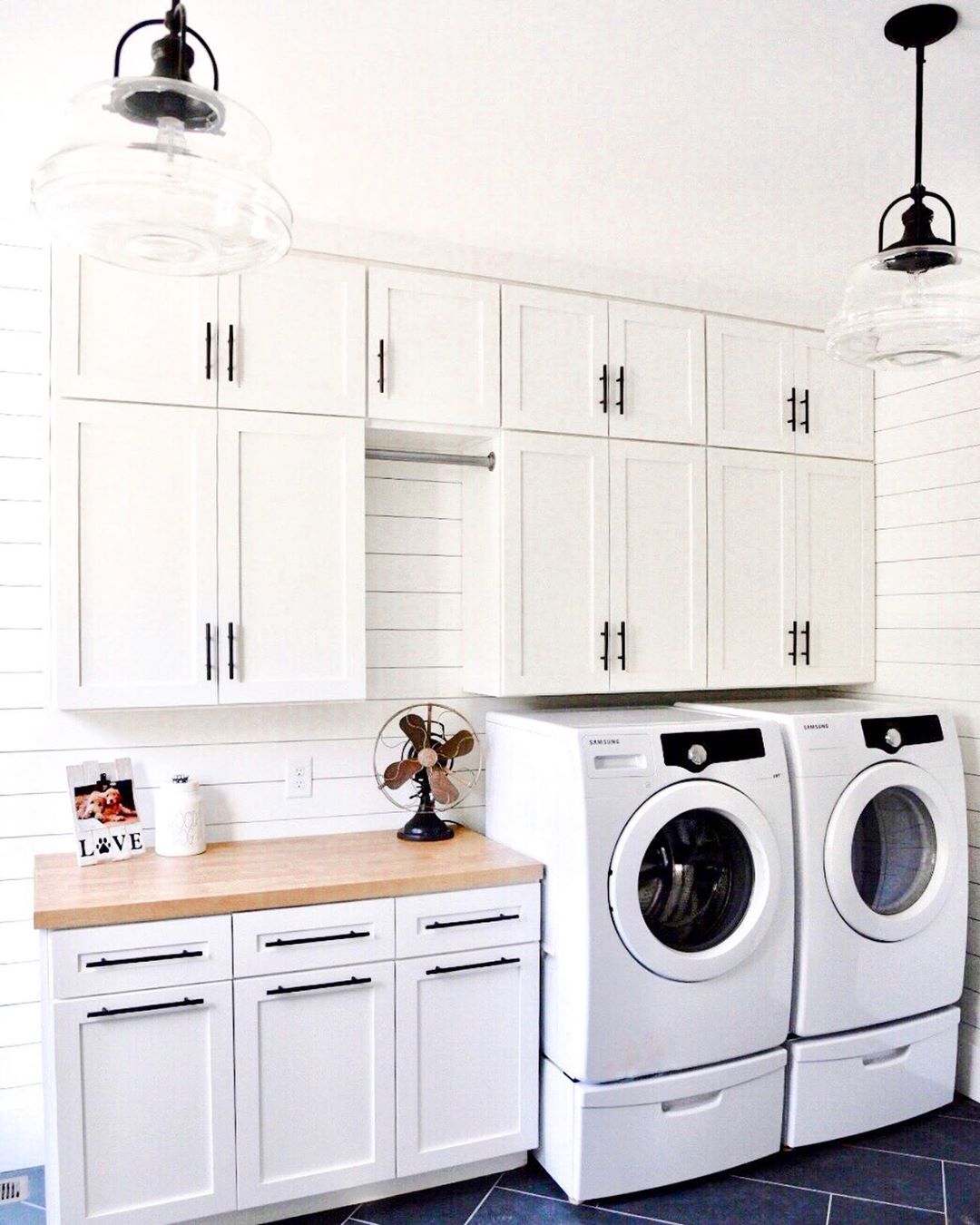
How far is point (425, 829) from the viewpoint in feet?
9.78

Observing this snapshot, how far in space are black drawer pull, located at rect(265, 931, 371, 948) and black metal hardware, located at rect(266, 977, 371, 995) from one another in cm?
10

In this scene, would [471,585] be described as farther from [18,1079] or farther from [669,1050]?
[18,1079]

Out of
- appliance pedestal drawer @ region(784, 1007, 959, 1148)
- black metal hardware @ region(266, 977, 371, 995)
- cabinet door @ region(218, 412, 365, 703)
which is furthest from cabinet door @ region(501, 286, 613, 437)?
appliance pedestal drawer @ region(784, 1007, 959, 1148)

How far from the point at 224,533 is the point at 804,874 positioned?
190 centimetres

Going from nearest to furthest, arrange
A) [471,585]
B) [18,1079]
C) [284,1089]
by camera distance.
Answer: [284,1089] < [18,1079] < [471,585]

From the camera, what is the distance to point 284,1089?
2404mm

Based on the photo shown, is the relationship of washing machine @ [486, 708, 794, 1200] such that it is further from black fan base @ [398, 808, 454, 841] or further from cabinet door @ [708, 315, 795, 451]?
cabinet door @ [708, 315, 795, 451]

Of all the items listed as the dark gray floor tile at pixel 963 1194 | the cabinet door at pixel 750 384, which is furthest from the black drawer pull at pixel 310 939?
the cabinet door at pixel 750 384

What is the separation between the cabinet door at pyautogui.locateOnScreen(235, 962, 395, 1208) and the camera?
2.38 meters

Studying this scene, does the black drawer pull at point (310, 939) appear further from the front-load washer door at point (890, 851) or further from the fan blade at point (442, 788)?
the front-load washer door at point (890, 851)

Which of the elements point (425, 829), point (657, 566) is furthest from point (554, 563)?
point (425, 829)

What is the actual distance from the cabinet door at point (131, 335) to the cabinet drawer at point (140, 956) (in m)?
1.34

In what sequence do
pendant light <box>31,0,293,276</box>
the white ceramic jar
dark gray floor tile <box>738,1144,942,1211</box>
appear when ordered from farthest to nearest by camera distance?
the white ceramic jar, dark gray floor tile <box>738,1144,942,1211</box>, pendant light <box>31,0,293,276</box>

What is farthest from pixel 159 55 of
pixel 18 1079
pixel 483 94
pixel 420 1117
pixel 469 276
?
pixel 18 1079
